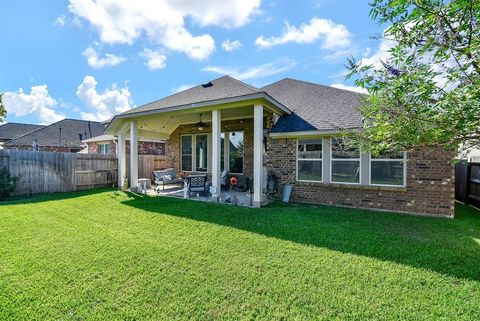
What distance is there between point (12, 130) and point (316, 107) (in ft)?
147

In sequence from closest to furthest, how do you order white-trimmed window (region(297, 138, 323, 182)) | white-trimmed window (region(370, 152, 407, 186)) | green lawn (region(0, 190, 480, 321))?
green lawn (region(0, 190, 480, 321)), white-trimmed window (region(370, 152, 407, 186)), white-trimmed window (region(297, 138, 323, 182))

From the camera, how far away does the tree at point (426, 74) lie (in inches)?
104

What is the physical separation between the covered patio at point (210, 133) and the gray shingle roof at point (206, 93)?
9cm

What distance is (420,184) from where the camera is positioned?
7.32 meters

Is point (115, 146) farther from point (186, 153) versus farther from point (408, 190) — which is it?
point (408, 190)

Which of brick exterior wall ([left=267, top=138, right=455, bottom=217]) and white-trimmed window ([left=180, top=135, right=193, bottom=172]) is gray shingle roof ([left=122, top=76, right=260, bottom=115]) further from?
white-trimmed window ([left=180, top=135, right=193, bottom=172])

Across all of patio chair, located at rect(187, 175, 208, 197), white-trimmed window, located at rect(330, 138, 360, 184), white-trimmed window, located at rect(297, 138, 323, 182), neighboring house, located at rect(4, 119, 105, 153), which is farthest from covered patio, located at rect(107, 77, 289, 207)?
neighboring house, located at rect(4, 119, 105, 153)

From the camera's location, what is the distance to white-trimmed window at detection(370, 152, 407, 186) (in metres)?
7.59

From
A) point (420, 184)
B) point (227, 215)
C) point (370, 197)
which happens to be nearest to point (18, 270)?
point (227, 215)

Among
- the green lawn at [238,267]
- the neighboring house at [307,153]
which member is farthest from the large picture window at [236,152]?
the green lawn at [238,267]

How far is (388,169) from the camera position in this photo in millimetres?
7773

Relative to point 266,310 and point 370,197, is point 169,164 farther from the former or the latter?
point 266,310

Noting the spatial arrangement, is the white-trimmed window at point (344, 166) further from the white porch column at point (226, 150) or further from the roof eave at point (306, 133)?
the white porch column at point (226, 150)

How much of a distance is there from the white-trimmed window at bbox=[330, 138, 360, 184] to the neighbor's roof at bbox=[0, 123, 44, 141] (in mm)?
43970
